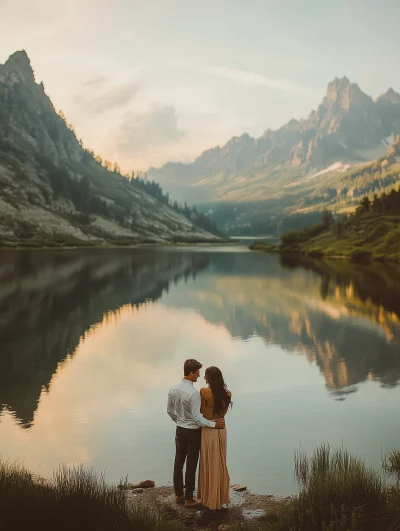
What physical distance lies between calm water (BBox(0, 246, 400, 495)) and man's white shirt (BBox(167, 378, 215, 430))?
145 inches

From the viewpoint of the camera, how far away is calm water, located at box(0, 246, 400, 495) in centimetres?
2070

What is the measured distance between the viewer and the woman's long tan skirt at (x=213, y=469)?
14977 millimetres

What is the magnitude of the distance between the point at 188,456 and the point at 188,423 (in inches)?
42.1

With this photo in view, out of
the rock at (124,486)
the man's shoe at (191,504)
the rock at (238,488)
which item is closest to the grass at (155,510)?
the man's shoe at (191,504)

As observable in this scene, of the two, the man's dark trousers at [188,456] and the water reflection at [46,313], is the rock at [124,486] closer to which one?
the man's dark trousers at [188,456]

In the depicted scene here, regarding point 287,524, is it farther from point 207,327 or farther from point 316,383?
point 207,327

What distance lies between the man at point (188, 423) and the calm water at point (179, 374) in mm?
2579

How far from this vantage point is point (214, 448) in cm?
1502

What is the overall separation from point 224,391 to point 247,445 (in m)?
7.08

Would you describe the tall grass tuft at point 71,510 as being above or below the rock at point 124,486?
above

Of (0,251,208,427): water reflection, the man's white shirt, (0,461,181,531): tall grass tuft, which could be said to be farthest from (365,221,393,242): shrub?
(0,461,181,531): tall grass tuft

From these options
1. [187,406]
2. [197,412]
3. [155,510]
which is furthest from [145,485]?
[197,412]

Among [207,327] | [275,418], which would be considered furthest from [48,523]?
[207,327]

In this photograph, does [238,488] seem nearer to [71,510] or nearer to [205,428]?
[205,428]
